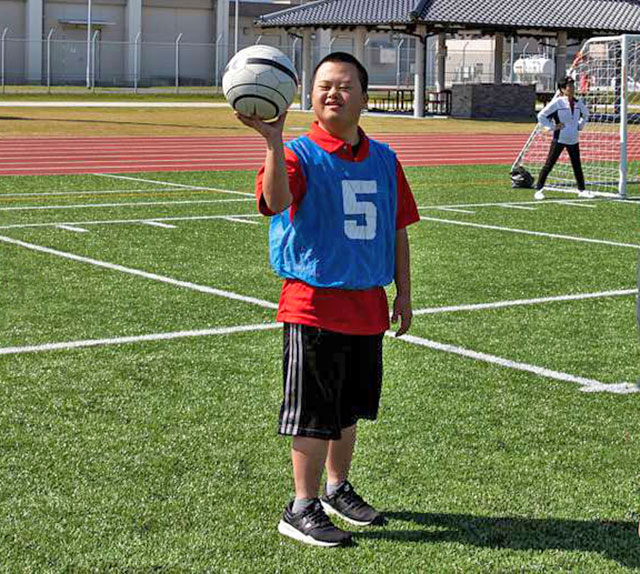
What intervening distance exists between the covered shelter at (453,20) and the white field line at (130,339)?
109 ft

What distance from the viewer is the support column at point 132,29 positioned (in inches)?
2714

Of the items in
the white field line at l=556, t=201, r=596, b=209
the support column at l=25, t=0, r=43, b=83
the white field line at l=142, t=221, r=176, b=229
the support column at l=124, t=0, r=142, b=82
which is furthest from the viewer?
the support column at l=124, t=0, r=142, b=82

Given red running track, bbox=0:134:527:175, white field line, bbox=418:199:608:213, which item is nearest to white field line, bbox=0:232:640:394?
white field line, bbox=418:199:608:213

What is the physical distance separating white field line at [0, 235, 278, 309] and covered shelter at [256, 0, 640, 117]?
98.5ft

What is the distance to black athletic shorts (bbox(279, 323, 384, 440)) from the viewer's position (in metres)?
4.38

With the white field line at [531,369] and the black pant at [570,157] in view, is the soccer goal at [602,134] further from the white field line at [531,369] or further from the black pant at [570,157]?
the white field line at [531,369]

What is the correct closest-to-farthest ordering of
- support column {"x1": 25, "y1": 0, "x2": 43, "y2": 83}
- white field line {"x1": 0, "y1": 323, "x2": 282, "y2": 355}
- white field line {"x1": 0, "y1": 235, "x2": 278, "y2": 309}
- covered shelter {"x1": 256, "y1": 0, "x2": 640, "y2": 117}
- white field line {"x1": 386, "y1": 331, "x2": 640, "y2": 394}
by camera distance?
white field line {"x1": 386, "y1": 331, "x2": 640, "y2": 394} → white field line {"x1": 0, "y1": 323, "x2": 282, "y2": 355} → white field line {"x1": 0, "y1": 235, "x2": 278, "y2": 309} → covered shelter {"x1": 256, "y1": 0, "x2": 640, "y2": 117} → support column {"x1": 25, "y1": 0, "x2": 43, "y2": 83}

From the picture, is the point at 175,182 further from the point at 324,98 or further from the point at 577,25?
the point at 577,25

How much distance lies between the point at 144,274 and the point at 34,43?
5891cm

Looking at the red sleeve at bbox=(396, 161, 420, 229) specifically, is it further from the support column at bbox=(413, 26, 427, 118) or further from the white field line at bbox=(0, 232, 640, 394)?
the support column at bbox=(413, 26, 427, 118)

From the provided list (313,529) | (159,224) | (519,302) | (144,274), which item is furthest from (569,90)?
(313,529)

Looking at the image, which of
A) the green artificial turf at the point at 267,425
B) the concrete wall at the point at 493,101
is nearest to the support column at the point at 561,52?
the concrete wall at the point at 493,101

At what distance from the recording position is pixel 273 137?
4.02 meters

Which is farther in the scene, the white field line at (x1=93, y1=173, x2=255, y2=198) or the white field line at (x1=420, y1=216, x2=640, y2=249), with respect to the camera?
the white field line at (x1=93, y1=173, x2=255, y2=198)
